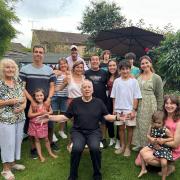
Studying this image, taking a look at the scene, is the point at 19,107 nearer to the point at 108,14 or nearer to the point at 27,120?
the point at 27,120

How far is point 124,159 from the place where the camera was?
641cm

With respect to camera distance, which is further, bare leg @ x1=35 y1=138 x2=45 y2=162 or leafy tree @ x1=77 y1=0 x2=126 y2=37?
leafy tree @ x1=77 y1=0 x2=126 y2=37

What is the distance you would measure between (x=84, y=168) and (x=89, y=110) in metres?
1.19

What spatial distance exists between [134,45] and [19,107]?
A: 5572 mm

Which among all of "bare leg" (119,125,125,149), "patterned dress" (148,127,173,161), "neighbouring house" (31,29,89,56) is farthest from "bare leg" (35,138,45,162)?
"neighbouring house" (31,29,89,56)

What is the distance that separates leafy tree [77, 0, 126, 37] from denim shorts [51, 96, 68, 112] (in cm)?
2505

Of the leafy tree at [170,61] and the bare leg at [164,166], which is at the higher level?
the leafy tree at [170,61]

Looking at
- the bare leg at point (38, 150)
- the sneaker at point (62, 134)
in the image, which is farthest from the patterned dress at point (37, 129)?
the sneaker at point (62, 134)

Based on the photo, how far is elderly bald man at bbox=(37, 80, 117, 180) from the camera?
535cm

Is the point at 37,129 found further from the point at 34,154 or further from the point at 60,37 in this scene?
the point at 60,37

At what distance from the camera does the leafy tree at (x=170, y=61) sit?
8.36 meters

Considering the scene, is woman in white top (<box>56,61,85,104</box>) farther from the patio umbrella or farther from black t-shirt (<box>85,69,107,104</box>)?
the patio umbrella

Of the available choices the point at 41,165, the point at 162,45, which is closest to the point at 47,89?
the point at 41,165

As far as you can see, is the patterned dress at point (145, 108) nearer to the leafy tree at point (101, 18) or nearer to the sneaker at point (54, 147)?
the sneaker at point (54, 147)
